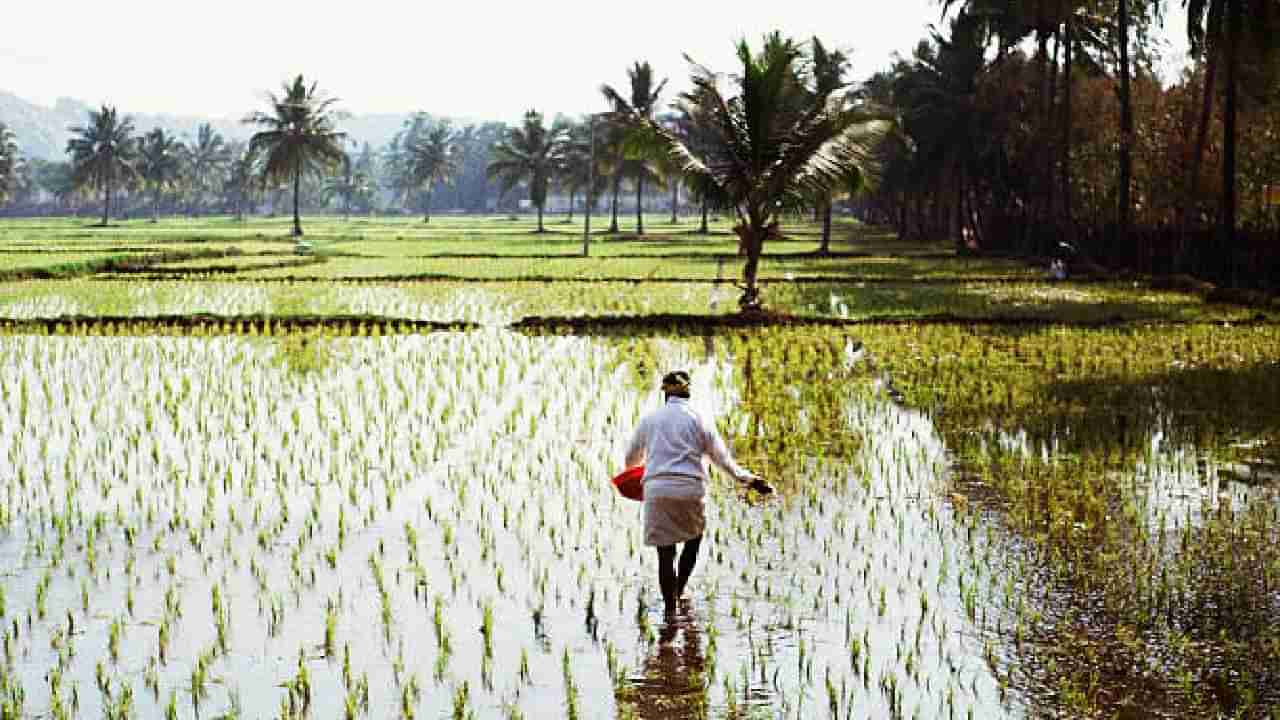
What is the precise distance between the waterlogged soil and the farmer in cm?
27

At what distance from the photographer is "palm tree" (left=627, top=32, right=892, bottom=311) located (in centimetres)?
2377

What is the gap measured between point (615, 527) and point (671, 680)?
3.01 m

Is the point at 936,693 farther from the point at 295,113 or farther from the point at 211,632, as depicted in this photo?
the point at 295,113

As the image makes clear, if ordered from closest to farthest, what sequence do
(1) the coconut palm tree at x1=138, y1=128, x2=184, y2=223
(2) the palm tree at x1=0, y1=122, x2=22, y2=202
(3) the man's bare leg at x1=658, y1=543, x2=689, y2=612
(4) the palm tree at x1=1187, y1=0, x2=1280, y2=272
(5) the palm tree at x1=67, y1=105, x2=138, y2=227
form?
(3) the man's bare leg at x1=658, y1=543, x2=689, y2=612 → (4) the palm tree at x1=1187, y1=0, x2=1280, y2=272 → (5) the palm tree at x1=67, y1=105, x2=138, y2=227 → (1) the coconut palm tree at x1=138, y1=128, x2=184, y2=223 → (2) the palm tree at x1=0, y1=122, x2=22, y2=202

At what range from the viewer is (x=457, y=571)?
8062 mm

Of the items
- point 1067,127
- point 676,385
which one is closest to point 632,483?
point 676,385

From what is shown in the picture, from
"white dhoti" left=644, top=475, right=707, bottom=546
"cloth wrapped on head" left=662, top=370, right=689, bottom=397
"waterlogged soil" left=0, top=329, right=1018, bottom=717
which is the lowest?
"waterlogged soil" left=0, top=329, right=1018, bottom=717

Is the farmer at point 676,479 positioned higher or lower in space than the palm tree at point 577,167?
lower

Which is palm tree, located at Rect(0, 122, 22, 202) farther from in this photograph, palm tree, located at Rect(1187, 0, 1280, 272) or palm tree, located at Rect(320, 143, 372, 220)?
palm tree, located at Rect(1187, 0, 1280, 272)

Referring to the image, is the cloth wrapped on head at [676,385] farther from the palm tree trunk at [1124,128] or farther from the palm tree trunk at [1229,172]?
the palm tree trunk at [1124,128]

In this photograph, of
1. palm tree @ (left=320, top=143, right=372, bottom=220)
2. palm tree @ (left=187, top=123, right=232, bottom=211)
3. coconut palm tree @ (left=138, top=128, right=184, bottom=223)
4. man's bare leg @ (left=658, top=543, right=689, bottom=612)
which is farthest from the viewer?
palm tree @ (left=320, top=143, right=372, bottom=220)

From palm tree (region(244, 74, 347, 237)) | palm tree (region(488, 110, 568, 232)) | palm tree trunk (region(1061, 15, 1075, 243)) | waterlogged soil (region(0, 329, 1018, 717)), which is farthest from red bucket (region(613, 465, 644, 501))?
palm tree (region(488, 110, 568, 232))

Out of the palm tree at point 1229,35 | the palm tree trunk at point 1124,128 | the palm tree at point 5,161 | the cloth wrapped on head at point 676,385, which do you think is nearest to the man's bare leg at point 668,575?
the cloth wrapped on head at point 676,385

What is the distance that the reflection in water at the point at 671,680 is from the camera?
5816mm
